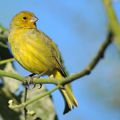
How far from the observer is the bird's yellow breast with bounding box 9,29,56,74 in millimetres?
4574

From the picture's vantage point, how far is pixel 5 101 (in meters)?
3.61

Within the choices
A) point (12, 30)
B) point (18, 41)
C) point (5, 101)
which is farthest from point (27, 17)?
point (5, 101)

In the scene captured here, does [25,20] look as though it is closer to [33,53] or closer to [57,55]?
[33,53]

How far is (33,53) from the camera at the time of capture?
15.3ft

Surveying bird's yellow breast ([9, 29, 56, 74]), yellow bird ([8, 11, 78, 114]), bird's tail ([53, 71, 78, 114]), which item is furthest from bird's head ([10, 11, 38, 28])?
bird's tail ([53, 71, 78, 114])

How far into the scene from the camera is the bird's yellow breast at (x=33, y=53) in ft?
15.0

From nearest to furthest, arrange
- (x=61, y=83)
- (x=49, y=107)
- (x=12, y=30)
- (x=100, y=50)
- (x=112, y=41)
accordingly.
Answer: (x=112, y=41), (x=100, y=50), (x=61, y=83), (x=49, y=107), (x=12, y=30)

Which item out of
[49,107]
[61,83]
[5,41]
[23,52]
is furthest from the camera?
[23,52]

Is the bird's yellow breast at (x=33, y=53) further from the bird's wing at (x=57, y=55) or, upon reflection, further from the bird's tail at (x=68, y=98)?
the bird's tail at (x=68, y=98)

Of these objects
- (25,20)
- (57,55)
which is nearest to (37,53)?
(57,55)

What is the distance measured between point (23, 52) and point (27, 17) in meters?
0.96

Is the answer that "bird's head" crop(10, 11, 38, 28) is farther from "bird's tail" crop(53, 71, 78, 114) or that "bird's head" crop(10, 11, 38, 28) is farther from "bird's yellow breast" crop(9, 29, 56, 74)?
"bird's tail" crop(53, 71, 78, 114)

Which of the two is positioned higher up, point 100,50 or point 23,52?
point 100,50

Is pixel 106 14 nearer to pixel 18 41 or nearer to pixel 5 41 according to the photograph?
pixel 5 41
